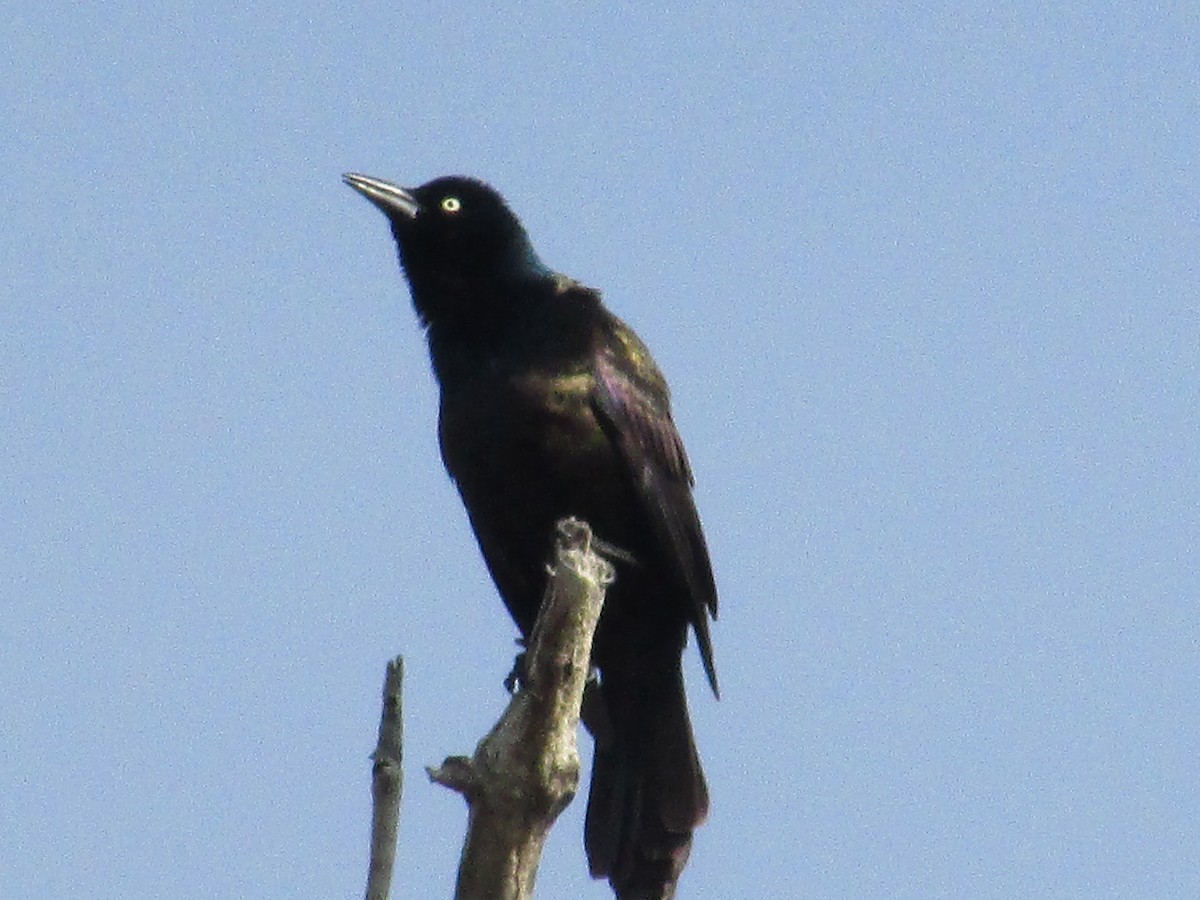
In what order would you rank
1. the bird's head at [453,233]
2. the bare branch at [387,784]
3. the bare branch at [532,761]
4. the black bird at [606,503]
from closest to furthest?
the bare branch at [387,784], the bare branch at [532,761], the black bird at [606,503], the bird's head at [453,233]

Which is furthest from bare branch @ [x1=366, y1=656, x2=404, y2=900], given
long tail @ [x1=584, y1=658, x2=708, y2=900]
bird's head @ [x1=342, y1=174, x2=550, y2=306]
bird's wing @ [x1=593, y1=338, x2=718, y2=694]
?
bird's head @ [x1=342, y1=174, x2=550, y2=306]

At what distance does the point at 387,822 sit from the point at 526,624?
2915mm

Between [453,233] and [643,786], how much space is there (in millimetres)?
2209

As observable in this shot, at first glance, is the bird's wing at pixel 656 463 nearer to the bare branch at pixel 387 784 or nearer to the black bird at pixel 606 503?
the black bird at pixel 606 503

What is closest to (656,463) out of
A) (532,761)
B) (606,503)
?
(606,503)

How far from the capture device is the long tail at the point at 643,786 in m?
6.21

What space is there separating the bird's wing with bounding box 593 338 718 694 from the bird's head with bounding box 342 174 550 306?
596 mm

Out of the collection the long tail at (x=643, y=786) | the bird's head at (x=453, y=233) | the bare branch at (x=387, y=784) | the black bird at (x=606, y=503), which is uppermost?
the bird's head at (x=453, y=233)

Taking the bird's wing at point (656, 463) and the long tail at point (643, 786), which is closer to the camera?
the long tail at point (643, 786)

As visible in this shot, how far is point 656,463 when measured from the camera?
261 inches

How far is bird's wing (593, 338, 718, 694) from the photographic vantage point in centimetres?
648

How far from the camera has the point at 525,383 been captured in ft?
21.1

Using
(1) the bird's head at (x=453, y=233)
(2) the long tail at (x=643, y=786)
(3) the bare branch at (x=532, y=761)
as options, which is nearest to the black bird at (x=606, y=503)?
(2) the long tail at (x=643, y=786)

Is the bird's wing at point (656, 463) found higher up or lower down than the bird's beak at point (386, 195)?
lower down
